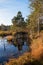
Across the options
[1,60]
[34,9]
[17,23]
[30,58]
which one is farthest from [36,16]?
[17,23]

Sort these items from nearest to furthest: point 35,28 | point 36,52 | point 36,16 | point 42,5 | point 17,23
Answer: point 36,52, point 42,5, point 36,16, point 35,28, point 17,23

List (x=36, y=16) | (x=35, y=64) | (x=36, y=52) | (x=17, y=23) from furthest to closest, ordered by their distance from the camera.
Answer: (x=17, y=23)
(x=36, y=16)
(x=36, y=52)
(x=35, y=64)

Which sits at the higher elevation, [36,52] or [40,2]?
[40,2]

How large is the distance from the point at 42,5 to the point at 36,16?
3290mm

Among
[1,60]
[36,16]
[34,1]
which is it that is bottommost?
[1,60]

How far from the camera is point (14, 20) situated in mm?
66938

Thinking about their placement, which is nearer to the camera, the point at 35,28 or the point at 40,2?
the point at 40,2

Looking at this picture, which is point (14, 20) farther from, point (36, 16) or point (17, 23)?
point (36, 16)

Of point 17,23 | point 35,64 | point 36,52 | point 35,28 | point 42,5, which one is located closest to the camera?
point 35,64

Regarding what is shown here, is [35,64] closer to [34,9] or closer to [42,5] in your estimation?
[42,5]

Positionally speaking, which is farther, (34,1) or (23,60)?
(34,1)

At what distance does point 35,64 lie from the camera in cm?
1638

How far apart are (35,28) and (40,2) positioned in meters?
6.83

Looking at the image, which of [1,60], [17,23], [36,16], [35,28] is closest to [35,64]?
[1,60]
